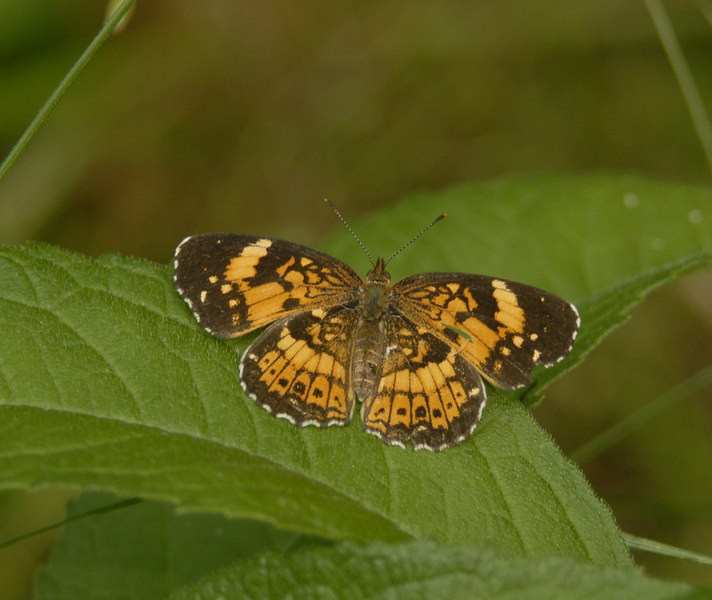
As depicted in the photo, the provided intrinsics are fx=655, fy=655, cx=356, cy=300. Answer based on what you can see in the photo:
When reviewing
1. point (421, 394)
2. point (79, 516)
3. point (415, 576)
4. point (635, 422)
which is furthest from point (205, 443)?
point (635, 422)

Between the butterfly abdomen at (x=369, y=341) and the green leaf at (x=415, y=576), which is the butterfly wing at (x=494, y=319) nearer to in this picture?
the butterfly abdomen at (x=369, y=341)

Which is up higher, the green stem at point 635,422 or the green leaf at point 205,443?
the green leaf at point 205,443

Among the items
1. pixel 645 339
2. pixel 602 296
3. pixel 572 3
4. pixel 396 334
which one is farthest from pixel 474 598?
pixel 572 3

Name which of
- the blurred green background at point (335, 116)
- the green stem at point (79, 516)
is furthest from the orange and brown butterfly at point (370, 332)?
the blurred green background at point (335, 116)

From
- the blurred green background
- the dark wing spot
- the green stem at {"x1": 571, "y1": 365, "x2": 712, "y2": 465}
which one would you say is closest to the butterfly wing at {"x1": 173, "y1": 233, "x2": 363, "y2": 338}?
the dark wing spot

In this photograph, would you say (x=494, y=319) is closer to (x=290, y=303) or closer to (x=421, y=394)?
(x=421, y=394)

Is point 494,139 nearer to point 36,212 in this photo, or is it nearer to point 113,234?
point 113,234
